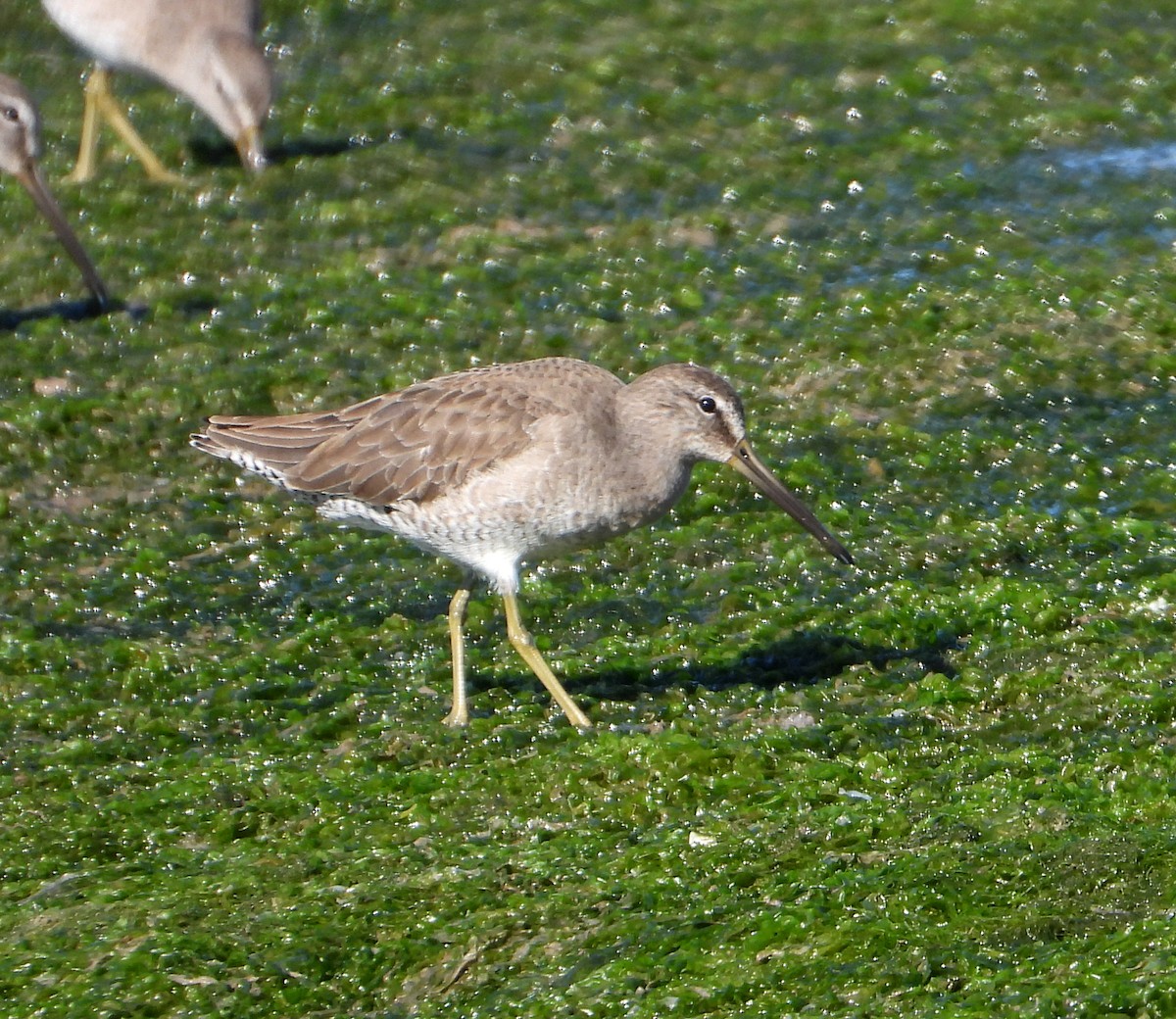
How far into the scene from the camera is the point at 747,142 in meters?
10.8

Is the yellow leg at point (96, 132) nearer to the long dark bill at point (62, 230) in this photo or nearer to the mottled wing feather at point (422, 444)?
the long dark bill at point (62, 230)

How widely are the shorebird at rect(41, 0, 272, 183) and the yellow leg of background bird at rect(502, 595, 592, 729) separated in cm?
480

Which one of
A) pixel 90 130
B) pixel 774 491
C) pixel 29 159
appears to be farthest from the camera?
pixel 90 130

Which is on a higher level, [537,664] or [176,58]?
[176,58]

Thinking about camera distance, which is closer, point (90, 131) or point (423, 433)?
point (423, 433)

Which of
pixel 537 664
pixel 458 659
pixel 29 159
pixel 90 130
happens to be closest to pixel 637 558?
pixel 537 664

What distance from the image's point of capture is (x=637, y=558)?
7.27 metres

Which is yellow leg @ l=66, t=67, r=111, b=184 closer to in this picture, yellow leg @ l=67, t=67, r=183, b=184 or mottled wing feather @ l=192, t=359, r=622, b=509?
yellow leg @ l=67, t=67, r=183, b=184

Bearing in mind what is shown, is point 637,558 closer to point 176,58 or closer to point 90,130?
point 176,58

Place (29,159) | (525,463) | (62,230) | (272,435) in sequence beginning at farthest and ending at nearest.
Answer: (29,159), (62,230), (272,435), (525,463)

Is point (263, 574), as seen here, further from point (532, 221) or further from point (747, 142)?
point (747, 142)

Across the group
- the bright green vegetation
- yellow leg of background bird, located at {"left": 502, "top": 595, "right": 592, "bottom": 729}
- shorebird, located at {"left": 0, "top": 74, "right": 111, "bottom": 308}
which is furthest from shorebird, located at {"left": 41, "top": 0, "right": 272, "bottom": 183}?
yellow leg of background bird, located at {"left": 502, "top": 595, "right": 592, "bottom": 729}

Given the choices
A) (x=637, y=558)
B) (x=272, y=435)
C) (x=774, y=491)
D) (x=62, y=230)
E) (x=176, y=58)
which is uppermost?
(x=176, y=58)

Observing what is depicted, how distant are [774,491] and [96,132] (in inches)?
233
